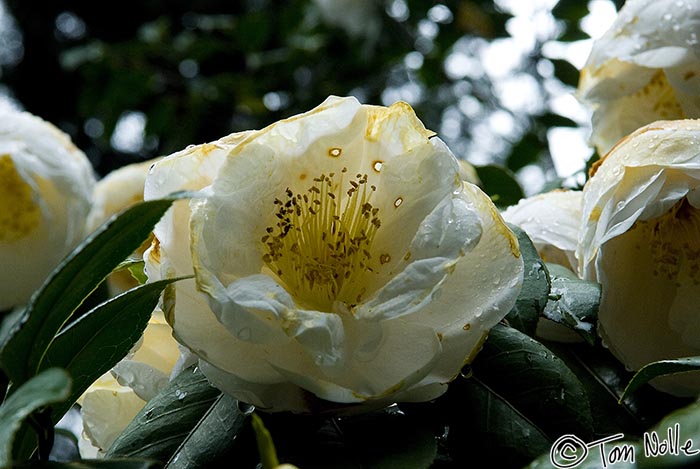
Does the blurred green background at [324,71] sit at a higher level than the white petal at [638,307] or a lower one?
lower

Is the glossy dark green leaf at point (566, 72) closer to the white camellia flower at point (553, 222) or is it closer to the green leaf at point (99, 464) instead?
the white camellia flower at point (553, 222)

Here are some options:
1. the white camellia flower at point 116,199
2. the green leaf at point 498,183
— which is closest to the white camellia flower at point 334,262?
the green leaf at point 498,183

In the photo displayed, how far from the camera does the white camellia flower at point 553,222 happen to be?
0.55 metres

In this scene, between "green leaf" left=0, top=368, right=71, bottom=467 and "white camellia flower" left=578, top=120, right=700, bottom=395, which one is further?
"white camellia flower" left=578, top=120, right=700, bottom=395

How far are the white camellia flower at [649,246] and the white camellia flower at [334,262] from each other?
9cm

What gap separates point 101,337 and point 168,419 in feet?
0.18

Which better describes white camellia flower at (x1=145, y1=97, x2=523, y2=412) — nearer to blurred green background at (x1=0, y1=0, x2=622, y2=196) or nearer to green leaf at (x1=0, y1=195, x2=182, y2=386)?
green leaf at (x1=0, y1=195, x2=182, y2=386)

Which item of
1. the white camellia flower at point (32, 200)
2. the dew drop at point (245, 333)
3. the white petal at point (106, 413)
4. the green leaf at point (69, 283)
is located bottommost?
the white camellia flower at point (32, 200)

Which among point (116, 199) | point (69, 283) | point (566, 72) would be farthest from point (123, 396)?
point (566, 72)

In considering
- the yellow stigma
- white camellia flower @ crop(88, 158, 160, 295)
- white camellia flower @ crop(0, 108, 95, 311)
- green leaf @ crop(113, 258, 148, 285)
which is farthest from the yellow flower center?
the yellow stigma

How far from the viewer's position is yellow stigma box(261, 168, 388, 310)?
18.1 inches

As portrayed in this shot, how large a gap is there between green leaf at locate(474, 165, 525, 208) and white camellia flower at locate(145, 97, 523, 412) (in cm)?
39

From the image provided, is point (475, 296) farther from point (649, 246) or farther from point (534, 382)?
point (649, 246)

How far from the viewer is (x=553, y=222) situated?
1.83 ft
